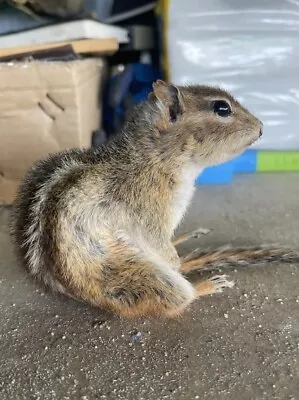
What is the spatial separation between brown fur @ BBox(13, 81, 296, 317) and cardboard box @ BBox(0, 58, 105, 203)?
0.63m

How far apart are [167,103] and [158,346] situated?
594mm

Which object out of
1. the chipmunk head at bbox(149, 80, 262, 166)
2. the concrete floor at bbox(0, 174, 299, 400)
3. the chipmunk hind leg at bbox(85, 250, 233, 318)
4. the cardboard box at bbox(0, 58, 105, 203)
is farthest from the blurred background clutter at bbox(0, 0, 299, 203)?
the chipmunk hind leg at bbox(85, 250, 233, 318)

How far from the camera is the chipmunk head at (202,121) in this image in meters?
1.38

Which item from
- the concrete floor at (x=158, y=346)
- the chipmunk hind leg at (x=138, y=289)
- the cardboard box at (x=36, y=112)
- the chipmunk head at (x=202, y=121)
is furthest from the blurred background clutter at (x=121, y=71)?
the chipmunk hind leg at (x=138, y=289)

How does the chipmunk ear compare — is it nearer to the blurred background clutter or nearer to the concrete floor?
the concrete floor

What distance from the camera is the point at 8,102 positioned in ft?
6.56

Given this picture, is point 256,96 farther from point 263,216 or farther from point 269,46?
point 263,216

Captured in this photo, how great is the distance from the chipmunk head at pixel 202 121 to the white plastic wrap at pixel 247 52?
3.08ft

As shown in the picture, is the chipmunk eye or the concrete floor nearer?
the concrete floor

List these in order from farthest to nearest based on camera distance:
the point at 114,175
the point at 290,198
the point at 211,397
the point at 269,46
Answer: the point at 269,46, the point at 290,198, the point at 114,175, the point at 211,397

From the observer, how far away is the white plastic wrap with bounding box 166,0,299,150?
231 centimetres

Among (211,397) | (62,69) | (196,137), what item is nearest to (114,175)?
(196,137)

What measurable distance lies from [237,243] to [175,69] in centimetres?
94

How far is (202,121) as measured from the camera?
1403mm
